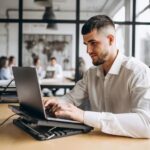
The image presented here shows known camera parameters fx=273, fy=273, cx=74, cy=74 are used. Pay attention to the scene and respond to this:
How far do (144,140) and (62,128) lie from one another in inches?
13.4

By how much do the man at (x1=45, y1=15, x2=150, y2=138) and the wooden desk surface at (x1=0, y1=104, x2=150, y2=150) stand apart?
5cm

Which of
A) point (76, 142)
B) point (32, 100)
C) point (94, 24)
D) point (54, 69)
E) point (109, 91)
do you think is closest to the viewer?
point (76, 142)

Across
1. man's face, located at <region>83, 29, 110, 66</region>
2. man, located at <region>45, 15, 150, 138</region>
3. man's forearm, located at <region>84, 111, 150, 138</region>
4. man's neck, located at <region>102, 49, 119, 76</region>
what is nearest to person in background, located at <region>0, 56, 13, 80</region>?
man, located at <region>45, 15, 150, 138</region>

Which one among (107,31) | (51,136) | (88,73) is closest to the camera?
(51,136)

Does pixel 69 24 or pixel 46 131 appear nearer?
pixel 46 131

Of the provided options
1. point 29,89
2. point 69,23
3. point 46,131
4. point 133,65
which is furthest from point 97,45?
point 69,23

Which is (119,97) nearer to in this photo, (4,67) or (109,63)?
(109,63)

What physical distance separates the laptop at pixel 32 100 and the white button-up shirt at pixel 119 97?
4.1 inches

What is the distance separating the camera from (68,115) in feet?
3.70

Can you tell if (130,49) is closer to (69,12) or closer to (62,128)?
(69,12)

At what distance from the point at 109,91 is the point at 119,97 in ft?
0.24

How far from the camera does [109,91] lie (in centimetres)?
150

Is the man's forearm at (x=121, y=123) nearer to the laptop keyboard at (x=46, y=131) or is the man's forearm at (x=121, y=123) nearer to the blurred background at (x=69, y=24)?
the laptop keyboard at (x=46, y=131)

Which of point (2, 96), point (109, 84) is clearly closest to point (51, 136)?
point (109, 84)
